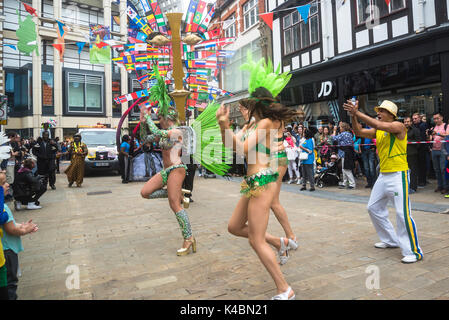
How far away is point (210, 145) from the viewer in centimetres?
392

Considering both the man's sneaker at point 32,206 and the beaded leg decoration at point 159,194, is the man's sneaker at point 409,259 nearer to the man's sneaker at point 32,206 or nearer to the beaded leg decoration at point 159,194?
Answer: the beaded leg decoration at point 159,194

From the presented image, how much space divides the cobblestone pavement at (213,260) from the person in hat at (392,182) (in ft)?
0.68

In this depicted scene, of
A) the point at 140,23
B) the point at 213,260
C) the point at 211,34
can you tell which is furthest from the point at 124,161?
the point at 213,260

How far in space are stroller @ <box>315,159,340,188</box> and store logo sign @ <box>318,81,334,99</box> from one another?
15.8 feet

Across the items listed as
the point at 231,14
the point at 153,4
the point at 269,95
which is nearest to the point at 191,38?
the point at 153,4

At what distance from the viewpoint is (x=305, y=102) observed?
14883 mm

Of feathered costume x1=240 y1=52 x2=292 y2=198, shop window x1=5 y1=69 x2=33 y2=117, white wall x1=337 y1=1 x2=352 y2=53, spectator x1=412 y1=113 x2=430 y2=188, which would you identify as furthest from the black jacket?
shop window x1=5 y1=69 x2=33 y2=117

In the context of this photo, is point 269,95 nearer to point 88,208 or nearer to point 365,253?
point 365,253

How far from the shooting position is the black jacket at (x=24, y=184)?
7.42 m

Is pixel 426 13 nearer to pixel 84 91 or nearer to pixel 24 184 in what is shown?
pixel 24 184

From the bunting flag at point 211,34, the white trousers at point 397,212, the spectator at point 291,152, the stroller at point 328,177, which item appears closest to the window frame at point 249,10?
the spectator at point 291,152

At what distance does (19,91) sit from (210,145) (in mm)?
31849

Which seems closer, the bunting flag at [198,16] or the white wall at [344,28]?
the bunting flag at [198,16]

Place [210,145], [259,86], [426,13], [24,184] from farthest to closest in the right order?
[426,13] → [24,184] → [210,145] → [259,86]
